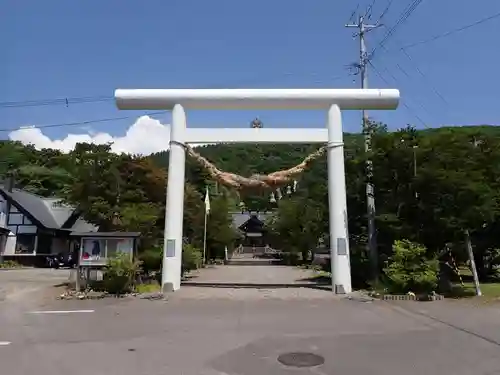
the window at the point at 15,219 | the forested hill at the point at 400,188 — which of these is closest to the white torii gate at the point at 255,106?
the forested hill at the point at 400,188

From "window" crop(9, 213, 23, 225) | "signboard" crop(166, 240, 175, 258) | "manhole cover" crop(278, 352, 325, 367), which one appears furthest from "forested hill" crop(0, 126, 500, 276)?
"window" crop(9, 213, 23, 225)

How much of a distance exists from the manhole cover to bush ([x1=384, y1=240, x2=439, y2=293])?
850cm

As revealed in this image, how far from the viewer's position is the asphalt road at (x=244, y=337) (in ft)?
21.8

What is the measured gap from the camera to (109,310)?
12523 mm

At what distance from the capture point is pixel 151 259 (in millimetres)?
19922

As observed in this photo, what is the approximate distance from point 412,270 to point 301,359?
8981 mm

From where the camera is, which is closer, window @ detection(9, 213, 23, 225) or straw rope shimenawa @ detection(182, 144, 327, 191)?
straw rope shimenawa @ detection(182, 144, 327, 191)

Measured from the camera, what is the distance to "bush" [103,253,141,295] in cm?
1557

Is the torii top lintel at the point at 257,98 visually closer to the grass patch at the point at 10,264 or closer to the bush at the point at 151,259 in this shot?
the bush at the point at 151,259

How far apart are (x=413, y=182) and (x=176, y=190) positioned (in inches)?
336

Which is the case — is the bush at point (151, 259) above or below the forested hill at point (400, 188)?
below

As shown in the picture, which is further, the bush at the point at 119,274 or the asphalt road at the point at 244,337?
the bush at the point at 119,274

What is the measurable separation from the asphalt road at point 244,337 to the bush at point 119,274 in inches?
60.4

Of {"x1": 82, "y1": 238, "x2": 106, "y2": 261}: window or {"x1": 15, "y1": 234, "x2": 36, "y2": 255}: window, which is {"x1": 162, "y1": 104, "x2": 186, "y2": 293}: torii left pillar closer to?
{"x1": 82, "y1": 238, "x2": 106, "y2": 261}: window
